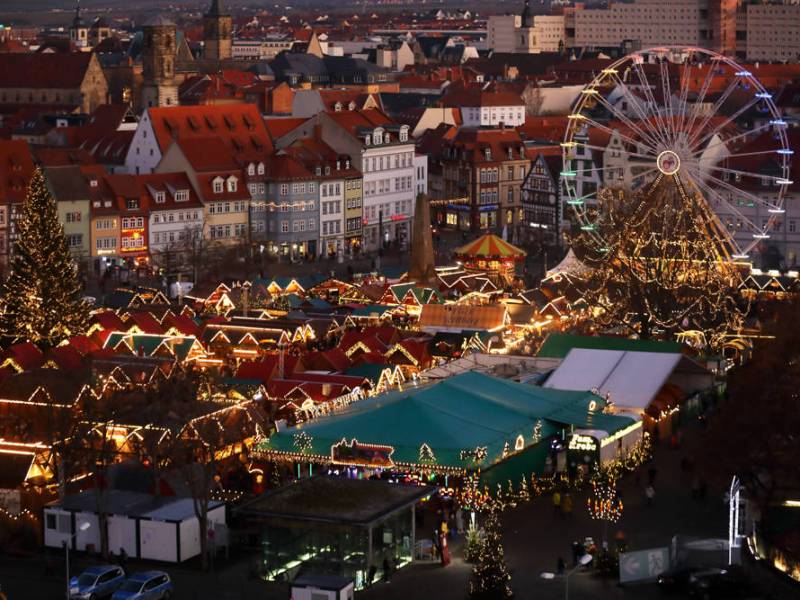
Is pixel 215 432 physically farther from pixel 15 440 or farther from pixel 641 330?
pixel 641 330

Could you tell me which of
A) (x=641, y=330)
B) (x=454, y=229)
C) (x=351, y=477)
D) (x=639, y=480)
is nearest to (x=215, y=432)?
(x=351, y=477)

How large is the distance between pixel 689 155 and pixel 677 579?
26527mm

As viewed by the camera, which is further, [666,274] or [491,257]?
[491,257]

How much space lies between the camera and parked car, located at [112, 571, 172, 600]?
34.5m

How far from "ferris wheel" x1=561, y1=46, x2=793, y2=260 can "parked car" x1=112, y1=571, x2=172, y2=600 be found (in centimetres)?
2773

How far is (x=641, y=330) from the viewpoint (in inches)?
2250

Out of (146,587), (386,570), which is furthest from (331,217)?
(146,587)

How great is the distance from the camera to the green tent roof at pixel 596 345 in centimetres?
5119

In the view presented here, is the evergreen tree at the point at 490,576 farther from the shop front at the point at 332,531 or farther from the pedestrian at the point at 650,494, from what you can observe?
the pedestrian at the point at 650,494

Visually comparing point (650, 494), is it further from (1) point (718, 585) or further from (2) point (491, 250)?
(2) point (491, 250)

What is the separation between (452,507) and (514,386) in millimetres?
6483

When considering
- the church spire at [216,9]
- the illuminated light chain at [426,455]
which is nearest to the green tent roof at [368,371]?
the illuminated light chain at [426,455]

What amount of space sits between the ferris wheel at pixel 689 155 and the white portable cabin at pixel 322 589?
2715cm

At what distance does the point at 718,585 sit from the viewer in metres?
35.0
